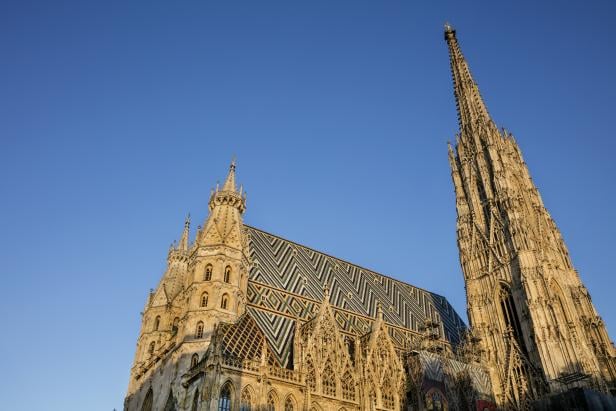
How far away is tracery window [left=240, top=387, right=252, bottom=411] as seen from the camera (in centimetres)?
2581

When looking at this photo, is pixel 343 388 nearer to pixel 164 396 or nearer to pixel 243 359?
pixel 243 359

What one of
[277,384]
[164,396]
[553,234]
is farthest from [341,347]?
[553,234]

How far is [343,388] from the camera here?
3031 cm

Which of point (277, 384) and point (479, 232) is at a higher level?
point (479, 232)

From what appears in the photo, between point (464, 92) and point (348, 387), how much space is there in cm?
3831

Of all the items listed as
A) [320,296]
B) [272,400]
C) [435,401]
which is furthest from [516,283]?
[272,400]

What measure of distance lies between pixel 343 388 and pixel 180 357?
9.49m

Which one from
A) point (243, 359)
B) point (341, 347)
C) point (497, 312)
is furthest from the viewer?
point (497, 312)

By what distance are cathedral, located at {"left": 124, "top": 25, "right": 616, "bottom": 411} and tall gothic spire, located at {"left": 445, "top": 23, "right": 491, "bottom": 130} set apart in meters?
2.32

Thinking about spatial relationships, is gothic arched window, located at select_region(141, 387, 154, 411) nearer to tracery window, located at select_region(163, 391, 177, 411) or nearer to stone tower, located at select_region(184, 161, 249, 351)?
tracery window, located at select_region(163, 391, 177, 411)

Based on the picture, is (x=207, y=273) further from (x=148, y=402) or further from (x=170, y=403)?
(x=148, y=402)

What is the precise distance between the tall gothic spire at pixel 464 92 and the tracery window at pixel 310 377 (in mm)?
33527

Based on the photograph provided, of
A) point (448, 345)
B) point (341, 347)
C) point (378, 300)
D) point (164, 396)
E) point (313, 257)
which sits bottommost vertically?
point (164, 396)

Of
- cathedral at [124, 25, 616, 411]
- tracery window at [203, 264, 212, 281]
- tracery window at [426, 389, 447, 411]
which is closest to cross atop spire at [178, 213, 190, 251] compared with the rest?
cathedral at [124, 25, 616, 411]
